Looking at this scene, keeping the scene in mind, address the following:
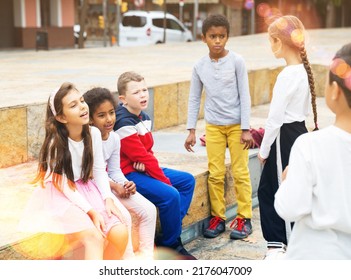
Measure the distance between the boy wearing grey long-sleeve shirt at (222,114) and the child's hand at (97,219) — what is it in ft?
4.52

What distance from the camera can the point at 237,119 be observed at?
4465 millimetres

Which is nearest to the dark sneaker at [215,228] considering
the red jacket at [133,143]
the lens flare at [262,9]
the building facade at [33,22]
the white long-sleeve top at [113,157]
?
the red jacket at [133,143]

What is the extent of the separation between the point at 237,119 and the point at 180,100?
8.83 ft

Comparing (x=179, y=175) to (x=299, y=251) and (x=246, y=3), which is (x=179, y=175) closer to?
(x=299, y=251)

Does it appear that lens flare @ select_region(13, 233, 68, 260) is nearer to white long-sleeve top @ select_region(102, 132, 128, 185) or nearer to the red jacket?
white long-sleeve top @ select_region(102, 132, 128, 185)

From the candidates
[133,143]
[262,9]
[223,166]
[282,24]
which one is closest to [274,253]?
[223,166]

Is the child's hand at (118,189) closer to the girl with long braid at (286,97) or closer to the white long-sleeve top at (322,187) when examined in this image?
the girl with long braid at (286,97)

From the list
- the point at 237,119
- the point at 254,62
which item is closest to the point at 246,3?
the point at 254,62

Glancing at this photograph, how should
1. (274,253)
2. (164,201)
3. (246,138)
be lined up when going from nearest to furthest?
(164,201)
(274,253)
(246,138)

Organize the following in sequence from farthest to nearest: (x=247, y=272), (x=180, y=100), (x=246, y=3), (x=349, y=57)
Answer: (x=246, y=3)
(x=180, y=100)
(x=247, y=272)
(x=349, y=57)

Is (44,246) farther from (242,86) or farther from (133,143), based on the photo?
(242,86)

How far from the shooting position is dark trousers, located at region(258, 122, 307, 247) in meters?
3.81

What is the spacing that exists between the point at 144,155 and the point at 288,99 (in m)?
0.92

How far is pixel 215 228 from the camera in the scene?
183 inches
